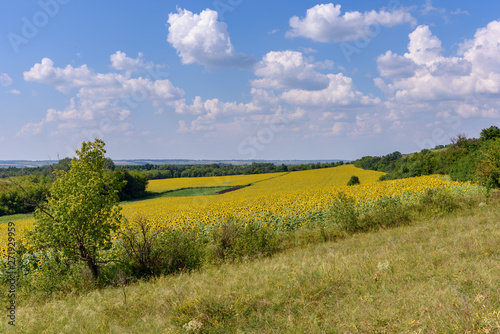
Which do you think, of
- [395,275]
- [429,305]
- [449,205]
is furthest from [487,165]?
[429,305]

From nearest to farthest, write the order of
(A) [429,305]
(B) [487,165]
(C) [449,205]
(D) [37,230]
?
(A) [429,305]
(D) [37,230]
(C) [449,205]
(B) [487,165]

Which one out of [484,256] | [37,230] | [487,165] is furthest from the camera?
[487,165]

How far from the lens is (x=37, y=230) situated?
9180 millimetres

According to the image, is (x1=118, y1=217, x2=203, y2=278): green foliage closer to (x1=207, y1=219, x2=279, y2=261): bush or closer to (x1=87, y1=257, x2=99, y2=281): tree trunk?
(x1=207, y1=219, x2=279, y2=261): bush

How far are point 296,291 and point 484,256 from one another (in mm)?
4394

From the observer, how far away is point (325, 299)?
5.93 meters

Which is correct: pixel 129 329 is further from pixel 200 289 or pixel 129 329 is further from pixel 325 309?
pixel 325 309

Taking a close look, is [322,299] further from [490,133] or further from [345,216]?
[490,133]

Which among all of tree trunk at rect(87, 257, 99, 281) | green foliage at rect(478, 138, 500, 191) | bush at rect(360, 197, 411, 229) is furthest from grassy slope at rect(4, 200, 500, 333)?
green foliage at rect(478, 138, 500, 191)

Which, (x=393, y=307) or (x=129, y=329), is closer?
(x=393, y=307)

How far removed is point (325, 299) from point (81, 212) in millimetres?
7432

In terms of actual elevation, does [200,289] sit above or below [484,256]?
below

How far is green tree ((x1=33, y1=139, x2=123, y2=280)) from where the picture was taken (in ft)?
29.8

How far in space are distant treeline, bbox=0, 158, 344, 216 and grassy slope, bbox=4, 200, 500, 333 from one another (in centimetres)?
316
